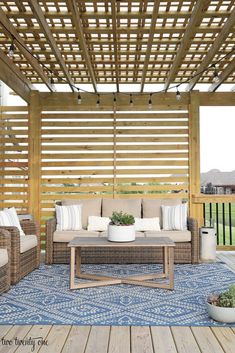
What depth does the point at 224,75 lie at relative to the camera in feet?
21.1

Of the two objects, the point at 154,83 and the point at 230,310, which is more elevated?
the point at 154,83

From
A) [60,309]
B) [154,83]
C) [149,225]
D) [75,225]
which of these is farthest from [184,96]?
[60,309]

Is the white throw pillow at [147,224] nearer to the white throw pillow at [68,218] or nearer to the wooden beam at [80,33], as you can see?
the white throw pillow at [68,218]

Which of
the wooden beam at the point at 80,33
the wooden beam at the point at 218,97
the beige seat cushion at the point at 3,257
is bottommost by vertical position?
the beige seat cushion at the point at 3,257

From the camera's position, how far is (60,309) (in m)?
3.66

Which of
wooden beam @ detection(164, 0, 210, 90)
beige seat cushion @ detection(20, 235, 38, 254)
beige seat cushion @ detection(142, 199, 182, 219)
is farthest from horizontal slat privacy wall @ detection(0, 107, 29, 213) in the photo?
wooden beam @ detection(164, 0, 210, 90)

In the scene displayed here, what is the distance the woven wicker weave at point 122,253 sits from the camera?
5.86 m

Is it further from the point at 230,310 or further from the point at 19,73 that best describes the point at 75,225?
the point at 230,310

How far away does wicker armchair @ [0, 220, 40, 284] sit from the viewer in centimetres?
461

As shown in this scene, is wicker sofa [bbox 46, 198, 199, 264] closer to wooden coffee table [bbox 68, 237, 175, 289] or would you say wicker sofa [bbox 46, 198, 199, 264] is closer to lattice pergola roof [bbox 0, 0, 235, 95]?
wooden coffee table [bbox 68, 237, 175, 289]

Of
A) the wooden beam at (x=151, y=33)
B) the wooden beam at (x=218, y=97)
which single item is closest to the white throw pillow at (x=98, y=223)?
the wooden beam at (x=151, y=33)

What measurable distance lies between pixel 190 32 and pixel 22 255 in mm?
3374

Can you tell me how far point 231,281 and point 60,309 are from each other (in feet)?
7.35

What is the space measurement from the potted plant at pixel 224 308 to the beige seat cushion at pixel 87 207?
3.46 meters
